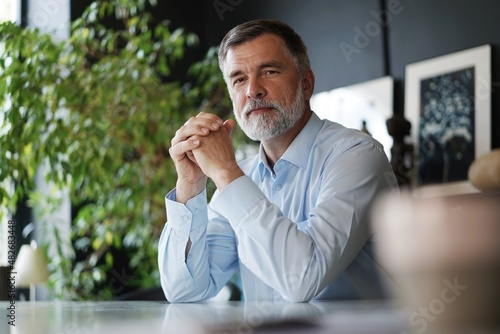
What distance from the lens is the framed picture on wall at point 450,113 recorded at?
155 inches

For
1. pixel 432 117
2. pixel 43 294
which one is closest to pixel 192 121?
pixel 432 117

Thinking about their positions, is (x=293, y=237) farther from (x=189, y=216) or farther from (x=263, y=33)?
(x=263, y=33)

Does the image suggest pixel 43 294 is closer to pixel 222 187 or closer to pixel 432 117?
pixel 432 117

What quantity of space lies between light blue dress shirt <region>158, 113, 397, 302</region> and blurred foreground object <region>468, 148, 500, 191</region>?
182 centimetres

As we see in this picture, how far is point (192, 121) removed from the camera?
5.43 ft

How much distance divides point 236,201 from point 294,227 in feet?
0.41

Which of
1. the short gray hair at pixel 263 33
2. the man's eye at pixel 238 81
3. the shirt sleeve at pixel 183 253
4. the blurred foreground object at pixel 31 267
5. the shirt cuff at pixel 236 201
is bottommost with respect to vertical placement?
the blurred foreground object at pixel 31 267

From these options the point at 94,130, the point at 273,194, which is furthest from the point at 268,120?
the point at 94,130

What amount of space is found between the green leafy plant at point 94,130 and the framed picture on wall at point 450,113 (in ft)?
3.78

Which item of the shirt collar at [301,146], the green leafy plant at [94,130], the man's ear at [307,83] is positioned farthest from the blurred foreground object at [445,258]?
the green leafy plant at [94,130]

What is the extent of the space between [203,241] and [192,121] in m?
0.30

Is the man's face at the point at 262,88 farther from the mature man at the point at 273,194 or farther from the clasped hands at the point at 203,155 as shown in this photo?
the clasped hands at the point at 203,155

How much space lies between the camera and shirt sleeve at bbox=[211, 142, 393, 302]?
54.1 inches

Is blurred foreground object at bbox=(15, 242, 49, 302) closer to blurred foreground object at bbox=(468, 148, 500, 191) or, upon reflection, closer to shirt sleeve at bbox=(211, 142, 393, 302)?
blurred foreground object at bbox=(468, 148, 500, 191)
